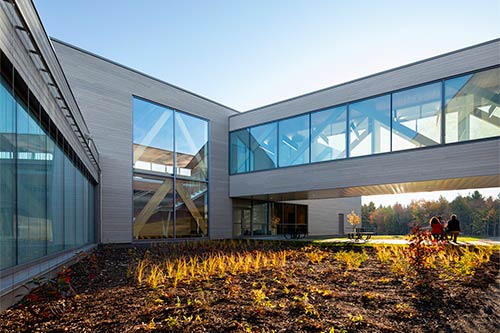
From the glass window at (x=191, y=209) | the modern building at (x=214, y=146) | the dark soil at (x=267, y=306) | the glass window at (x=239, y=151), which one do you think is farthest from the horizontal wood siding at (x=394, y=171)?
the dark soil at (x=267, y=306)

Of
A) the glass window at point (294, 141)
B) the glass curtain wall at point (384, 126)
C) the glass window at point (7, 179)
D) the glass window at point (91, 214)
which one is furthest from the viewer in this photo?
the glass window at point (294, 141)

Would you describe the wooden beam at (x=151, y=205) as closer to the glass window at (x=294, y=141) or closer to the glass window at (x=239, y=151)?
the glass window at (x=239, y=151)

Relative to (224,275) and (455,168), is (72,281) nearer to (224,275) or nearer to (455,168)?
(224,275)

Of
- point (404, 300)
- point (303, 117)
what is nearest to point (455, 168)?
point (303, 117)

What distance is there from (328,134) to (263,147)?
3936mm

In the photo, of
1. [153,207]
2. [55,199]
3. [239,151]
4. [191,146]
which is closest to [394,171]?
[239,151]

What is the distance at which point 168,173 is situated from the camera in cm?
1720

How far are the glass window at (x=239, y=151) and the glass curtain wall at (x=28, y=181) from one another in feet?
40.6

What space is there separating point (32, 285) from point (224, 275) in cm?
301

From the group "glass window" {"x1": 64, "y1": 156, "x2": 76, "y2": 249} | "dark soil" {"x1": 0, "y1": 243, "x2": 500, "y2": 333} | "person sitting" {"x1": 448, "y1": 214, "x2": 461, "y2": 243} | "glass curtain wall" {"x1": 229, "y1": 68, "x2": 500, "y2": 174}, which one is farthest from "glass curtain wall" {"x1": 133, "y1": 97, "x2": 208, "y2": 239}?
"person sitting" {"x1": 448, "y1": 214, "x2": 461, "y2": 243}

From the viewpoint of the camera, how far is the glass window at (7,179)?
4.14 m

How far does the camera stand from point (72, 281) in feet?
19.3

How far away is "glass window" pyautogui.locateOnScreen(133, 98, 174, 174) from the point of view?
16.3m

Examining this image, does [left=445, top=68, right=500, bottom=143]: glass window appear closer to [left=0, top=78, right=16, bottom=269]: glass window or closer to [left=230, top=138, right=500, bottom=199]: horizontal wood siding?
[left=230, top=138, right=500, bottom=199]: horizontal wood siding
